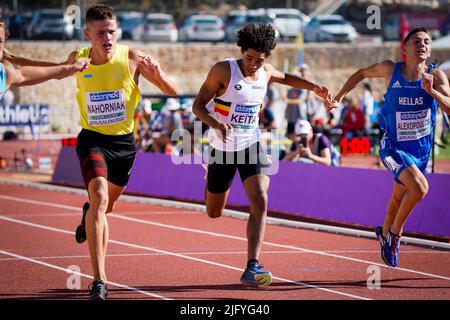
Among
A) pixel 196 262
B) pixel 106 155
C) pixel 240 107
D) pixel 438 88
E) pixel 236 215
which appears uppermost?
pixel 438 88

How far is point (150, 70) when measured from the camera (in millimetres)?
9562

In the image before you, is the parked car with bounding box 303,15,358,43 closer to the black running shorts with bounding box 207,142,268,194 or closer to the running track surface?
the running track surface

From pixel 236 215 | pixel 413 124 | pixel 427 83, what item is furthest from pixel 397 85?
pixel 236 215

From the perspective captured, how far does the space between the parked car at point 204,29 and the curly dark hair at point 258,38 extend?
37.6 meters

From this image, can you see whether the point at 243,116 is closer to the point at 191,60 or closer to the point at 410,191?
the point at 410,191

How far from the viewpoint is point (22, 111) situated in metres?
25.8

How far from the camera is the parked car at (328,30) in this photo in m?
49.7

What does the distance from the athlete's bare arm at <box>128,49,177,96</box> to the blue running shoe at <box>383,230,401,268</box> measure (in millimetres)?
2638

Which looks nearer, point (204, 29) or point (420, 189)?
point (420, 189)

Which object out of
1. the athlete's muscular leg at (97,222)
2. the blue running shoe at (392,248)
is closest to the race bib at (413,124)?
the blue running shoe at (392,248)

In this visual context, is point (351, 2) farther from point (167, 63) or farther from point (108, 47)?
point (108, 47)

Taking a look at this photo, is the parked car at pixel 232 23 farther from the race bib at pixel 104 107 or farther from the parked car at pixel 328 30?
the race bib at pixel 104 107

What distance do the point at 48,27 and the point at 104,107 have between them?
35430 mm

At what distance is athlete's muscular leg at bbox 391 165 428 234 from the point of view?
10461 mm
